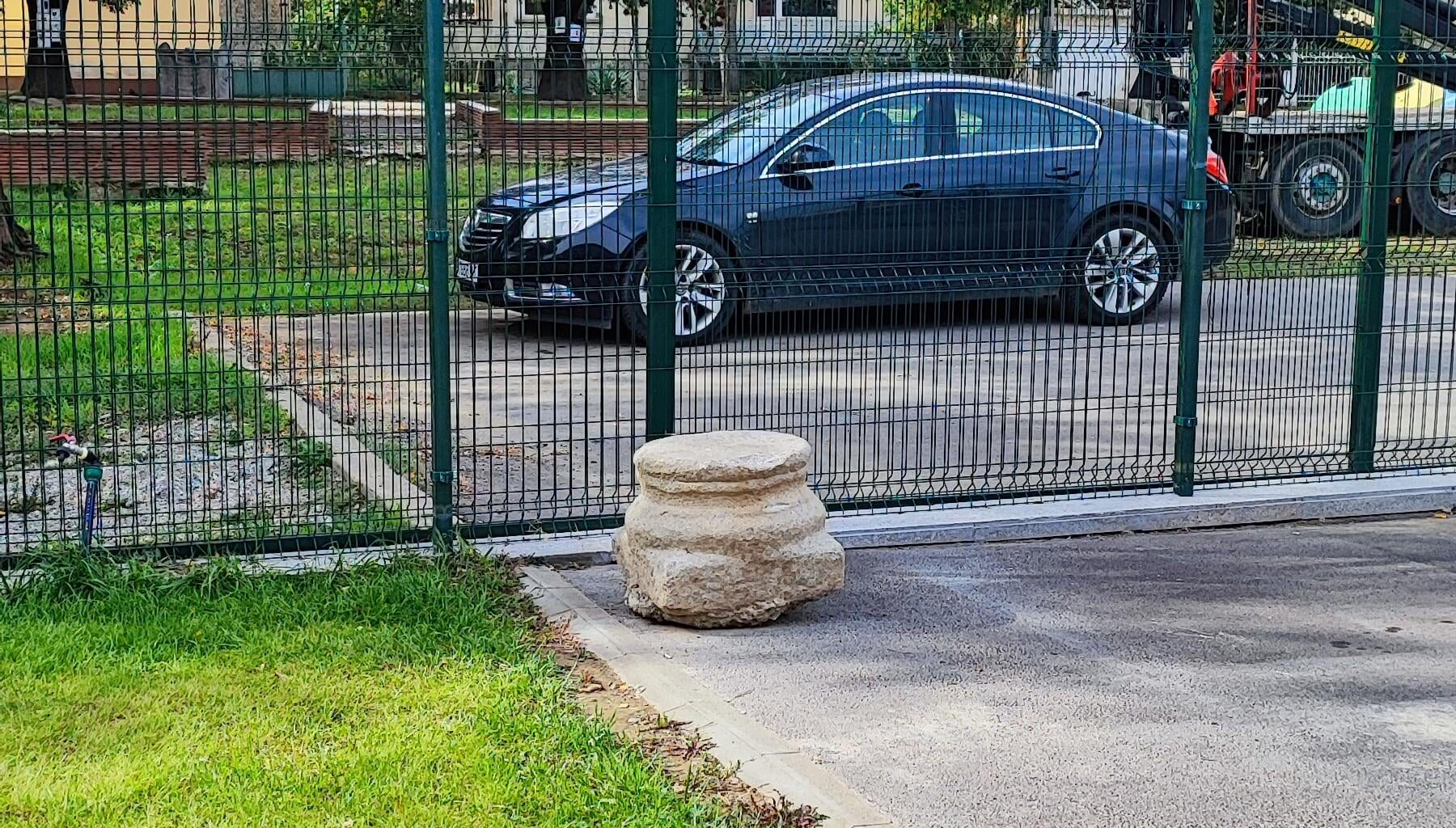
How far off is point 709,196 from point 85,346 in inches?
181

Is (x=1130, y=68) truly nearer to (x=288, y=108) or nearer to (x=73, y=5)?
(x=288, y=108)

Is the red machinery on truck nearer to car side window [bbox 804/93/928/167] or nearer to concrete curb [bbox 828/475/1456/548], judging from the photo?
car side window [bbox 804/93/928/167]

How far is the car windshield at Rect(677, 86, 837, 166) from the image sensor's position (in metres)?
6.82

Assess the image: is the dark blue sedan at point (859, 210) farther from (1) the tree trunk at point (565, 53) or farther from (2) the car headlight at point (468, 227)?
(1) the tree trunk at point (565, 53)

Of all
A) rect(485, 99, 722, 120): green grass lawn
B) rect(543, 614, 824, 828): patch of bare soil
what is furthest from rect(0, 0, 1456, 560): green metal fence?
rect(543, 614, 824, 828): patch of bare soil

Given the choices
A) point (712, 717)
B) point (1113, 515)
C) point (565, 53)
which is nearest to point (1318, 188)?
point (1113, 515)

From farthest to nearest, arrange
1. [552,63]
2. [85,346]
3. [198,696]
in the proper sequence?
1. [85,346]
2. [552,63]
3. [198,696]

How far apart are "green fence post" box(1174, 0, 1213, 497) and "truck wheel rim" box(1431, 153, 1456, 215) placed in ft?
4.38

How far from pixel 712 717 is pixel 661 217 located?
2429 mm

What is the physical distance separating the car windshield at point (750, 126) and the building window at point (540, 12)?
61 cm

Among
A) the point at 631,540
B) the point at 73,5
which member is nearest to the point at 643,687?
the point at 631,540

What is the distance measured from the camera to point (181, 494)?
298 inches

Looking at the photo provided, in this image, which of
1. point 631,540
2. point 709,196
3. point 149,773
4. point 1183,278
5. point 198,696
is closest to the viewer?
point 149,773

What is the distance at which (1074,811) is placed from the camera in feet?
14.3
